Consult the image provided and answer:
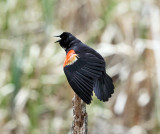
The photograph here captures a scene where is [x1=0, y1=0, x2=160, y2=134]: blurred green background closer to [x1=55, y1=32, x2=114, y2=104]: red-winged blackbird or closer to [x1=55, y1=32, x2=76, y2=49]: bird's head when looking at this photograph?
[x1=55, y1=32, x2=76, y2=49]: bird's head

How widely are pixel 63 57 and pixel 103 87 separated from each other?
229cm

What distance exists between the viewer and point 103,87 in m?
3.01

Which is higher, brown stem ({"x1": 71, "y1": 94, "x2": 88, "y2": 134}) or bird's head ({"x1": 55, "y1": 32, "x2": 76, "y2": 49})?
bird's head ({"x1": 55, "y1": 32, "x2": 76, "y2": 49})

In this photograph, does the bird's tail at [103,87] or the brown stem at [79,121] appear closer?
the brown stem at [79,121]

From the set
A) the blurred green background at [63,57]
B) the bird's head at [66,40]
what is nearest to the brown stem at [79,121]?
the bird's head at [66,40]

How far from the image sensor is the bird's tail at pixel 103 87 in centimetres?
297

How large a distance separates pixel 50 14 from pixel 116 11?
2.53ft

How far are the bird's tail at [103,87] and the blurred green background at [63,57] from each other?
1.99 meters

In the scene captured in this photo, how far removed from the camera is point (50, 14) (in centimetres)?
488

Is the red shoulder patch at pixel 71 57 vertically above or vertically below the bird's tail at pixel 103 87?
above

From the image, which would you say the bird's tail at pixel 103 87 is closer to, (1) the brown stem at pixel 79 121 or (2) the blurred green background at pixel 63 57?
(1) the brown stem at pixel 79 121

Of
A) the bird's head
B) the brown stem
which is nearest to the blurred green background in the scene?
the bird's head

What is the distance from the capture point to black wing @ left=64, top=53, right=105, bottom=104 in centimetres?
277

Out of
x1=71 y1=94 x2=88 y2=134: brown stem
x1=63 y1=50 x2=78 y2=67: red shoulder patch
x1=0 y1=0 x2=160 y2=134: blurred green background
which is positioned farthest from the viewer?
x1=0 y1=0 x2=160 y2=134: blurred green background
